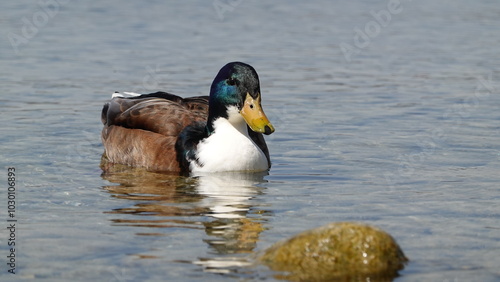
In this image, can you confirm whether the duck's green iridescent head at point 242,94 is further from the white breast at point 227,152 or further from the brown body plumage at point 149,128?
the brown body plumage at point 149,128

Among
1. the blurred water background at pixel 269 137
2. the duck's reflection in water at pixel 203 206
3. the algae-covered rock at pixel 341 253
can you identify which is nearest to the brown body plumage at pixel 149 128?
the duck's reflection in water at pixel 203 206

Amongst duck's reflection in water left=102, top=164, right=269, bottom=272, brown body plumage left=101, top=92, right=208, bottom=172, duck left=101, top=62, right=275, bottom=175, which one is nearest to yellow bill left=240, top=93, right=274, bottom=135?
duck left=101, top=62, right=275, bottom=175

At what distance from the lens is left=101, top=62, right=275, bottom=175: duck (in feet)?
36.5

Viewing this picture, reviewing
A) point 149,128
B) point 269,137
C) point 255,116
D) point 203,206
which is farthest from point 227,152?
point 269,137

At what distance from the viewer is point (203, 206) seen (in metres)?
9.52

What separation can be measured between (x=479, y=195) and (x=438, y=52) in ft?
34.2

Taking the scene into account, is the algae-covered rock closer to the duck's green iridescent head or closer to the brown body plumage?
the duck's green iridescent head

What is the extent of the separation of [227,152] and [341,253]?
421 centimetres

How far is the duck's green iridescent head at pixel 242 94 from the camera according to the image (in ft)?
35.8

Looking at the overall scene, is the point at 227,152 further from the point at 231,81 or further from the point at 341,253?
the point at 341,253

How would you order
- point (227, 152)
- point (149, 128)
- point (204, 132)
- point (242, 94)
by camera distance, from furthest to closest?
1. point (149, 128)
2. point (204, 132)
3. point (227, 152)
4. point (242, 94)

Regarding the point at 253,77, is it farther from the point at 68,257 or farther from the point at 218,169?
the point at 68,257

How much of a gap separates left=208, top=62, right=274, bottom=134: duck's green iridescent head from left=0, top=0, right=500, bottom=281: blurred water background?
688 mm

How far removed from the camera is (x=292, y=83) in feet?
56.0
